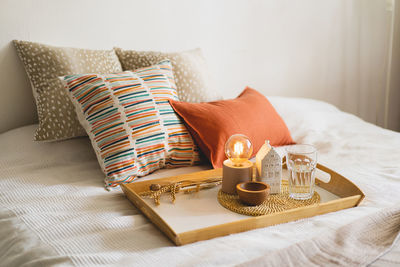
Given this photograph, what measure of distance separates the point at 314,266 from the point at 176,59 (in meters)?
1.18

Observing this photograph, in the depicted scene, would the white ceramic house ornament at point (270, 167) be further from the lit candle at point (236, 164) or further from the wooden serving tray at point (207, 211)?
the wooden serving tray at point (207, 211)

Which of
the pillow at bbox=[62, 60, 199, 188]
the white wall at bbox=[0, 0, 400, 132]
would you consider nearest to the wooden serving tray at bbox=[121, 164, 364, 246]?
the pillow at bbox=[62, 60, 199, 188]

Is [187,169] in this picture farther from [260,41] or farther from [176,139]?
[260,41]

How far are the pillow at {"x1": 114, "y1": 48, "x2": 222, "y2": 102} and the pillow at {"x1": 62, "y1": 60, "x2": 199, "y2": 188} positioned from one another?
262 mm

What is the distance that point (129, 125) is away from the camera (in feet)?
4.37

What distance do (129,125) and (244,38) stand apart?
123 cm

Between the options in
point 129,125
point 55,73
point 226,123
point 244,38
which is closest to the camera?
point 129,125

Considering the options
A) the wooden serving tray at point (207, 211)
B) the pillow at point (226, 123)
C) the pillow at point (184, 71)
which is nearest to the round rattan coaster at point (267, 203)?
the wooden serving tray at point (207, 211)

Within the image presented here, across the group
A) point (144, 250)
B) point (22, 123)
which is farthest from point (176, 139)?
point (22, 123)

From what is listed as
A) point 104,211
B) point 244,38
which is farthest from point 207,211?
point 244,38

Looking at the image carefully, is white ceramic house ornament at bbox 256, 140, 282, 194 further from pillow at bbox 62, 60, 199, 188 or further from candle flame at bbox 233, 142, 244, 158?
pillow at bbox 62, 60, 199, 188

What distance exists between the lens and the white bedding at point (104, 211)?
87 cm

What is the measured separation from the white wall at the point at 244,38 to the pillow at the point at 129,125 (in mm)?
471

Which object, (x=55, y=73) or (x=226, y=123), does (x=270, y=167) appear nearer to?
(x=226, y=123)
